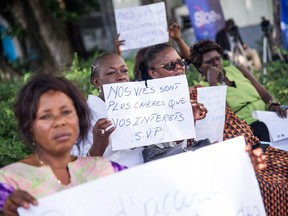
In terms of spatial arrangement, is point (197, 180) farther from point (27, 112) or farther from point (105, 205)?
point (27, 112)

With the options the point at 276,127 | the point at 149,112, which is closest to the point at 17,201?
the point at 149,112

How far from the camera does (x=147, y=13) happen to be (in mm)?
6840

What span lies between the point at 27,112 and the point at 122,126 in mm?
1096

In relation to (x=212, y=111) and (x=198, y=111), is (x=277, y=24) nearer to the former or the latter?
(x=212, y=111)

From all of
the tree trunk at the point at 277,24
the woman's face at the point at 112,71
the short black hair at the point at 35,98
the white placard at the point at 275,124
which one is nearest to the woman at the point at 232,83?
the white placard at the point at 275,124

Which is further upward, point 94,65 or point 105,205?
point 94,65

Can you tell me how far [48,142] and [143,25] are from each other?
14.2 ft

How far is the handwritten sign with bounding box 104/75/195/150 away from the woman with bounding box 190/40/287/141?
1322mm

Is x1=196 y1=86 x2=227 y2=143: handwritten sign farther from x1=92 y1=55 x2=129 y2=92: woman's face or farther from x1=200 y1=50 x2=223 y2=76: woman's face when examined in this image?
x1=200 y1=50 x2=223 y2=76: woman's face

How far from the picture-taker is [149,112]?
3822mm

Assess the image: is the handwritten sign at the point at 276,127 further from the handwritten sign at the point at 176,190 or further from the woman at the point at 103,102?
the handwritten sign at the point at 176,190

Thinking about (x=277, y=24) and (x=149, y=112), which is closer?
(x=149, y=112)

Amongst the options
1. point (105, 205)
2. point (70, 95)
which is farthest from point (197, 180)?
point (70, 95)

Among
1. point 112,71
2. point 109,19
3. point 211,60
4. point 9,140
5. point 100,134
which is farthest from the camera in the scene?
point 109,19
